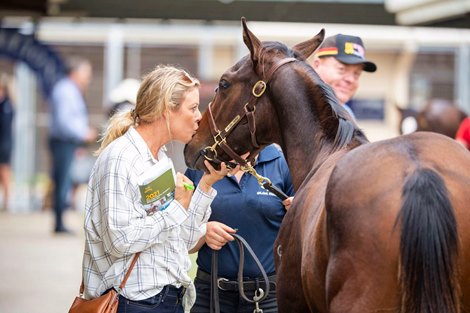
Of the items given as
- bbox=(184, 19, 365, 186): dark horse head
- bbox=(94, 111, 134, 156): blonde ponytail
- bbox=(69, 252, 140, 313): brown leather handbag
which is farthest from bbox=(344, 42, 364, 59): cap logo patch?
bbox=(69, 252, 140, 313): brown leather handbag

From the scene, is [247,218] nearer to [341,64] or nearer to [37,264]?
[341,64]

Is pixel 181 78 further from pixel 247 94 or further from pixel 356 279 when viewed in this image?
pixel 356 279

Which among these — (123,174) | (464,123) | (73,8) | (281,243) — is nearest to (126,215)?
(123,174)

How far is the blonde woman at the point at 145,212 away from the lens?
13.9 feet

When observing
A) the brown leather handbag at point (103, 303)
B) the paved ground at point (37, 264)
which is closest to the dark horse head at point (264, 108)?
the brown leather handbag at point (103, 303)

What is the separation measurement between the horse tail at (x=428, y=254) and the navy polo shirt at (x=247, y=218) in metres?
1.67

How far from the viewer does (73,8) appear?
35.3 feet

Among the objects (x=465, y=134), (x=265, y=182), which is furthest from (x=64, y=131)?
(x=265, y=182)

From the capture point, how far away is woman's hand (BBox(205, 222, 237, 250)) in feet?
15.8

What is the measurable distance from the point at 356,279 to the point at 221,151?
1643 mm

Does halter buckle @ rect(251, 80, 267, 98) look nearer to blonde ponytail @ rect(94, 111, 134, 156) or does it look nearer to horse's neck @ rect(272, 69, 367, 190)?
horse's neck @ rect(272, 69, 367, 190)

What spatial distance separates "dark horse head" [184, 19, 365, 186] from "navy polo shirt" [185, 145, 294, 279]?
0.58ft

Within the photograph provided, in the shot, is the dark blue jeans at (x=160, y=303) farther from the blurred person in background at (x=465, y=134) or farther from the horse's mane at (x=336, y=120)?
the blurred person in background at (x=465, y=134)

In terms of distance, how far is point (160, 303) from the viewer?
173 inches
